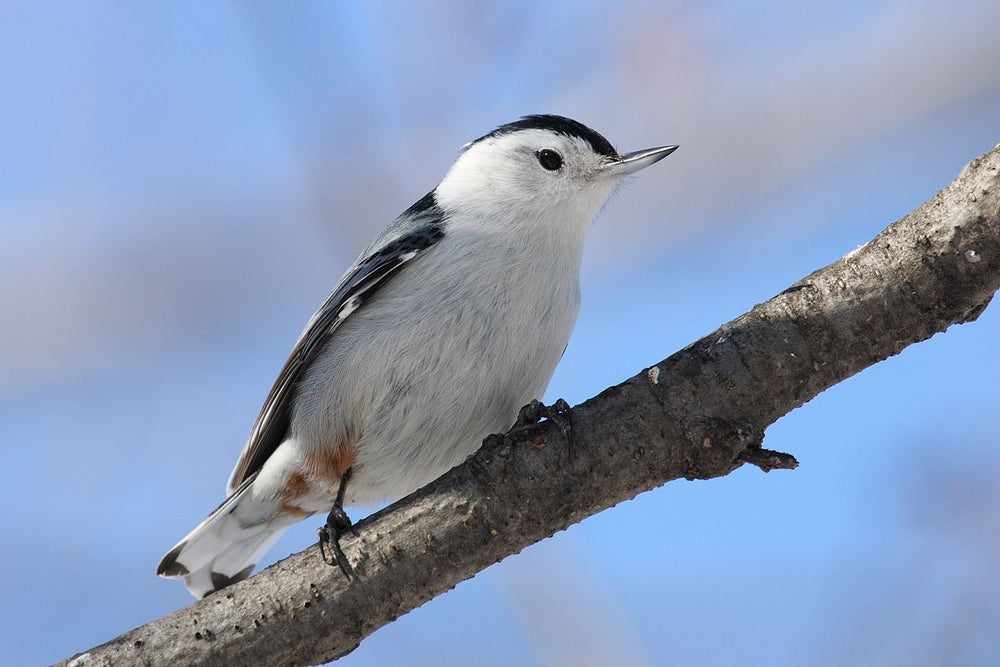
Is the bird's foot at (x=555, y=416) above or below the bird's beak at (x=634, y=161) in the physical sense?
below

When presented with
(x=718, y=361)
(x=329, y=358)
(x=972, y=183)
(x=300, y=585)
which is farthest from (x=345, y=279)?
(x=972, y=183)

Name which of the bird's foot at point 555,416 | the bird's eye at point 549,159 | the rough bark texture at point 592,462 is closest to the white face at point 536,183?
the bird's eye at point 549,159

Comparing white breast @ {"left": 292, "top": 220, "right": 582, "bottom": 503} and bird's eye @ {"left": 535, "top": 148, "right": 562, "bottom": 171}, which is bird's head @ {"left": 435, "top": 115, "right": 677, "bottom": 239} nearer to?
bird's eye @ {"left": 535, "top": 148, "right": 562, "bottom": 171}

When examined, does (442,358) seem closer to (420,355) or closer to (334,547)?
(420,355)

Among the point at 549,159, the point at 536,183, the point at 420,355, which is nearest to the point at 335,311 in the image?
the point at 420,355

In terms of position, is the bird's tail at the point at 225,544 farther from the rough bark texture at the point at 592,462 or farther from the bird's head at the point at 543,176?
the bird's head at the point at 543,176

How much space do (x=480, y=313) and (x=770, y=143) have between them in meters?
1.30

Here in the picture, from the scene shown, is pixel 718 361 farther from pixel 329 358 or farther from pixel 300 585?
pixel 329 358

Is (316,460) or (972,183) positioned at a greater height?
(316,460)

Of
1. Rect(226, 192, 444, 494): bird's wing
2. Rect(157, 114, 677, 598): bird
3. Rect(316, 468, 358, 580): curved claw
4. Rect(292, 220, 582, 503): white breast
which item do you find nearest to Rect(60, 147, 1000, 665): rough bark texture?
Rect(316, 468, 358, 580): curved claw

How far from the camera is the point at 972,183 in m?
1.63

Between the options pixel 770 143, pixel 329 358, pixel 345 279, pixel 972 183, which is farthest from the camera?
pixel 770 143

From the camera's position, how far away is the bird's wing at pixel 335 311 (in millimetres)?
2549

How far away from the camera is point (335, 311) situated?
2586 millimetres
